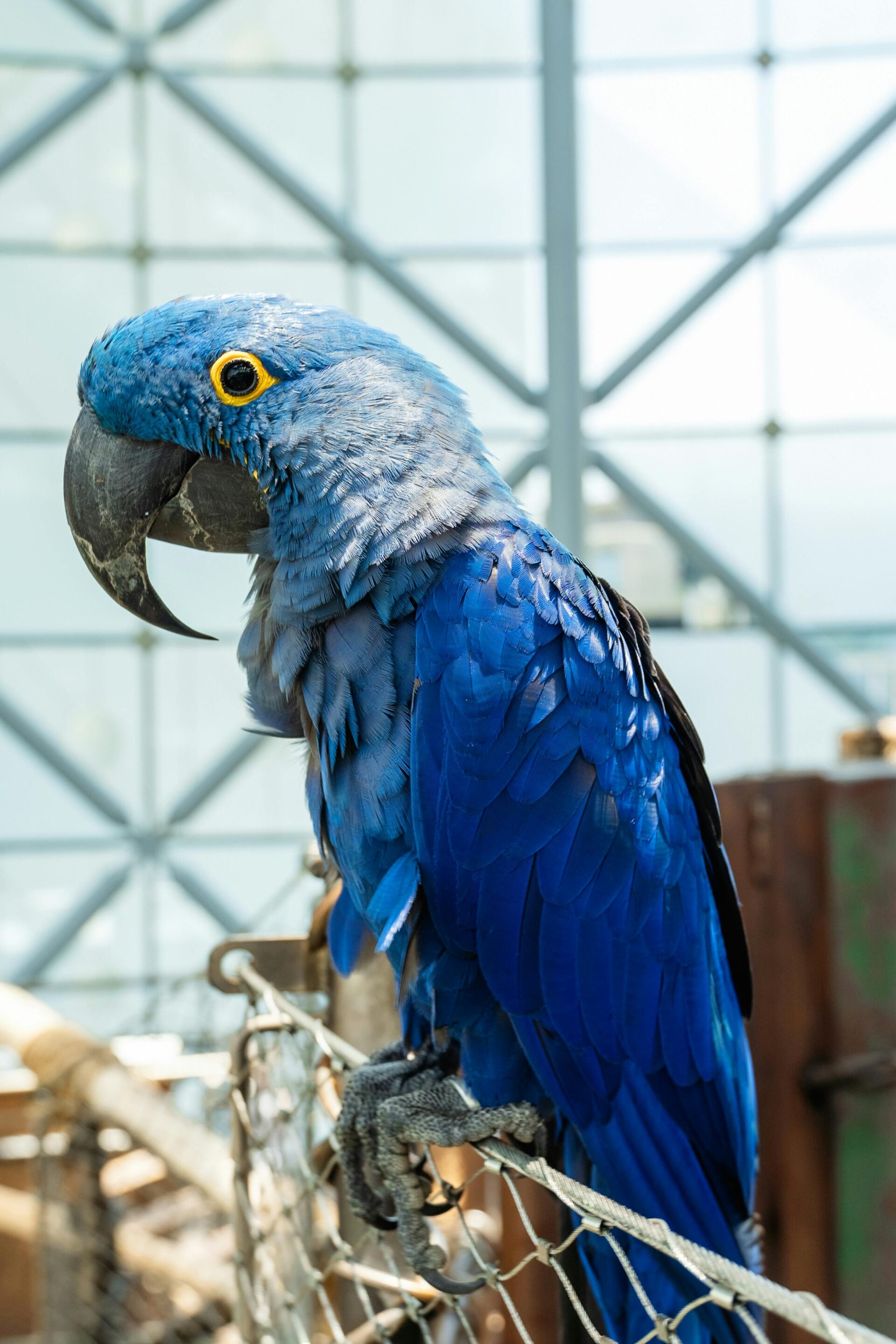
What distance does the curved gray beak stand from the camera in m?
1.24

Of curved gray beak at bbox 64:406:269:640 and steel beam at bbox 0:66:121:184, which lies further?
steel beam at bbox 0:66:121:184

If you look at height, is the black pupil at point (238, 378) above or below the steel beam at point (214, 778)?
below

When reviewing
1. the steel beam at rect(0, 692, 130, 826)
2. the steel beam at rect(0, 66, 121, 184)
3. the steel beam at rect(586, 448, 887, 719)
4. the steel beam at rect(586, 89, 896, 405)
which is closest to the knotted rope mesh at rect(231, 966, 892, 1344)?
the steel beam at rect(0, 692, 130, 826)

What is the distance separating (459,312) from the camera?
535cm

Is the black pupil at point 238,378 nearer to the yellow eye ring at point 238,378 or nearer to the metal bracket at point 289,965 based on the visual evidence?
the yellow eye ring at point 238,378

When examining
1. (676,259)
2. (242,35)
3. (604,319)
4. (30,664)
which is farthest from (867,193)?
(30,664)

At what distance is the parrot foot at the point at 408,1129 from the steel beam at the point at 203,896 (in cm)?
435

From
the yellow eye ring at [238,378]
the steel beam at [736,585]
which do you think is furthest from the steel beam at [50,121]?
the yellow eye ring at [238,378]

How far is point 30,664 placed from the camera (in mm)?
5309

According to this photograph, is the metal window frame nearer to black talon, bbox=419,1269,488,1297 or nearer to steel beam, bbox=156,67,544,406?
steel beam, bbox=156,67,544,406

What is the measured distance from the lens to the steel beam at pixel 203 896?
5430mm

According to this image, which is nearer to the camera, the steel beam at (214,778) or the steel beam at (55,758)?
the steel beam at (55,758)

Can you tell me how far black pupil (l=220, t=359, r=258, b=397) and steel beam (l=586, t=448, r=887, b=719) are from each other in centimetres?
433

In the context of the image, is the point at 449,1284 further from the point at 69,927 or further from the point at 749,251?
the point at 749,251
